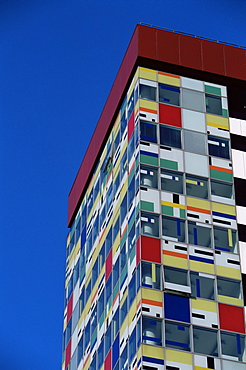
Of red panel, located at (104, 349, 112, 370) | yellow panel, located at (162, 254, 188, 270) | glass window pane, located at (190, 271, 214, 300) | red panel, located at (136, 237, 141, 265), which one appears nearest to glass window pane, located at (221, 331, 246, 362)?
glass window pane, located at (190, 271, 214, 300)

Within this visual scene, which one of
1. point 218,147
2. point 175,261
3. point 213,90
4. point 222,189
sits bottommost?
point 175,261

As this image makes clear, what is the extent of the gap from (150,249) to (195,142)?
10.5m

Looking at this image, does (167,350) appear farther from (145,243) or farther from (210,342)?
(145,243)

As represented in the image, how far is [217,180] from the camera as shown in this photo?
79438mm

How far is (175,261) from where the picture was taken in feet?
243

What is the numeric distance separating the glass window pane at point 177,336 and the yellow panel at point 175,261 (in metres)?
4.50

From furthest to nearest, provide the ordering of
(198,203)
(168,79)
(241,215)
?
1. (168,79)
2. (241,215)
3. (198,203)

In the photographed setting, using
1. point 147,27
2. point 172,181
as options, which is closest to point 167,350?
point 172,181

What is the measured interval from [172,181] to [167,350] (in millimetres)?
13631

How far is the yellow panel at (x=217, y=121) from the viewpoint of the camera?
8231cm

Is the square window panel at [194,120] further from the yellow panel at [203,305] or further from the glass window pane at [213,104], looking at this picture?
the yellow panel at [203,305]

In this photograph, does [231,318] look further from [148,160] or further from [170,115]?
[170,115]

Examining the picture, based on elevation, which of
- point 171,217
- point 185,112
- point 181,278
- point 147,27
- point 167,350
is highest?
point 147,27

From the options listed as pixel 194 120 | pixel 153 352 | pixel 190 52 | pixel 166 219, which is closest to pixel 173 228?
pixel 166 219
